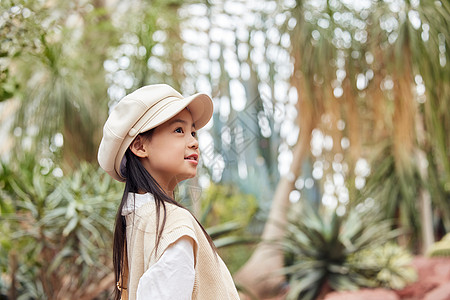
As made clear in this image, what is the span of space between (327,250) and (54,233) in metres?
4.27

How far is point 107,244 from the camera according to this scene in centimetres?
581

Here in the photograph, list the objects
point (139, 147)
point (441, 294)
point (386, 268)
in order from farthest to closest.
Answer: point (386, 268) → point (441, 294) → point (139, 147)

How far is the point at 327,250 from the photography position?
8.62 metres

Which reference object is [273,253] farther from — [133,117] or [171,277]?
[171,277]

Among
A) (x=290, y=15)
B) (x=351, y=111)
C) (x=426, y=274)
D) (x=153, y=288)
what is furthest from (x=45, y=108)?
(x=153, y=288)

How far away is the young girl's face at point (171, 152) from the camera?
1733mm

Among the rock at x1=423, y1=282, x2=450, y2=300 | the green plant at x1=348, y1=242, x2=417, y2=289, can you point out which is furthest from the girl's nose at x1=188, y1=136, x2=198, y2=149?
the green plant at x1=348, y1=242, x2=417, y2=289

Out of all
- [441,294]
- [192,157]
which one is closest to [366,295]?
[441,294]

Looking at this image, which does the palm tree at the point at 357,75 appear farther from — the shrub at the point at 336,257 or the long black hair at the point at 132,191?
the long black hair at the point at 132,191

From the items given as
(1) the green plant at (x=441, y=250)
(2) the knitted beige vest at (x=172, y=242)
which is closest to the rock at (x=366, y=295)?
(1) the green plant at (x=441, y=250)

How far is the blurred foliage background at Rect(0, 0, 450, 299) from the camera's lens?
5.62 metres

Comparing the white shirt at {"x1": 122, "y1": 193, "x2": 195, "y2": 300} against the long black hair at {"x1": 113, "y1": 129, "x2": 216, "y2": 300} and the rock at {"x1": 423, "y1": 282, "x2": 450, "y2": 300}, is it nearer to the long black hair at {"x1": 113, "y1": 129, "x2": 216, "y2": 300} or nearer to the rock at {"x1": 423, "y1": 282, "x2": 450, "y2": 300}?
the long black hair at {"x1": 113, "y1": 129, "x2": 216, "y2": 300}

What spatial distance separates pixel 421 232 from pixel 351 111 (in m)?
5.44

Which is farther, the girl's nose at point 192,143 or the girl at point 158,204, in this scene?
the girl's nose at point 192,143
